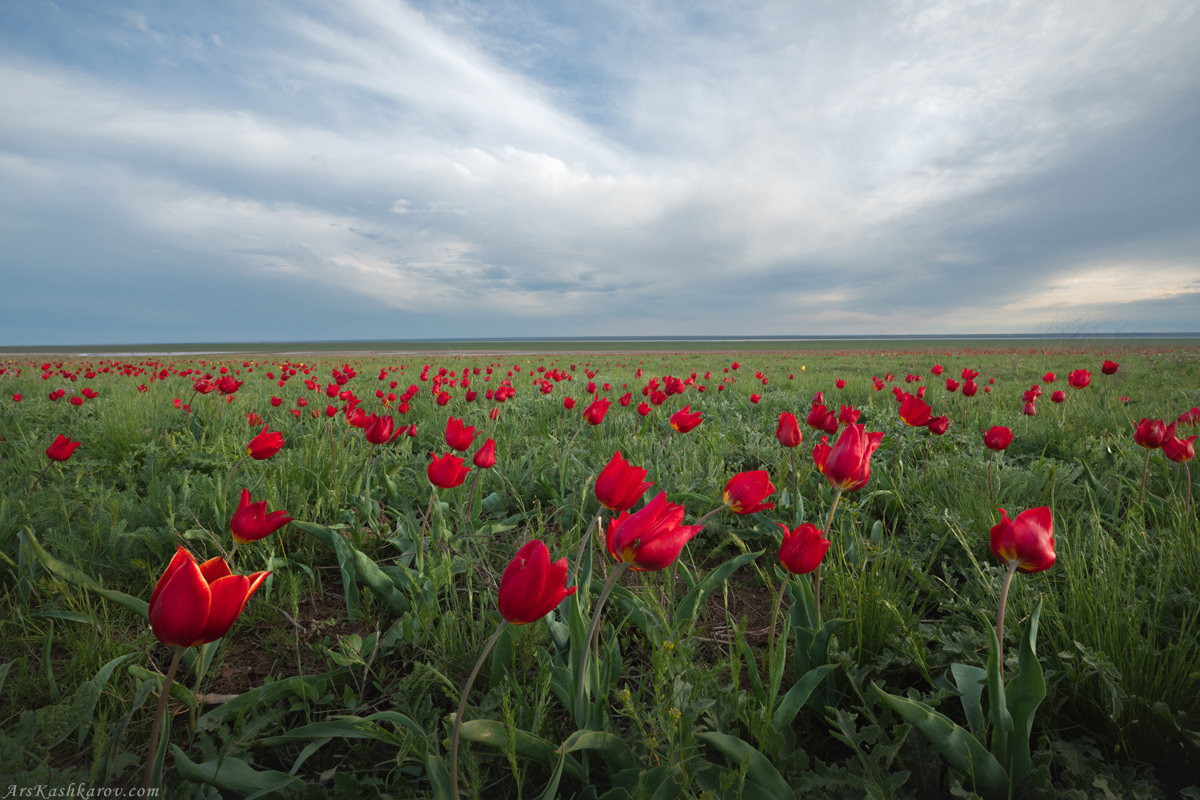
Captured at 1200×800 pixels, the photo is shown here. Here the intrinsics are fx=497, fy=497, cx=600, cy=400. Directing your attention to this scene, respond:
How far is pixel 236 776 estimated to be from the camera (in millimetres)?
1137

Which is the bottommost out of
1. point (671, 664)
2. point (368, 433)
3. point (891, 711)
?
point (891, 711)

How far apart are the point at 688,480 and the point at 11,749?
2597 millimetres

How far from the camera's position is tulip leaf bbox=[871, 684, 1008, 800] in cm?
111

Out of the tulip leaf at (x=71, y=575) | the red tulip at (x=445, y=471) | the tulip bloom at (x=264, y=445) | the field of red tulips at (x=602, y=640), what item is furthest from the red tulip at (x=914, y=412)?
the tulip leaf at (x=71, y=575)

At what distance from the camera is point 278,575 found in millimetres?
2021

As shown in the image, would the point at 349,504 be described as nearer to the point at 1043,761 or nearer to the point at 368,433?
the point at 368,433

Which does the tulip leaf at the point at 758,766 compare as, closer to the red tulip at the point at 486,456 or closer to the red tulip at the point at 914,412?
the red tulip at the point at 486,456

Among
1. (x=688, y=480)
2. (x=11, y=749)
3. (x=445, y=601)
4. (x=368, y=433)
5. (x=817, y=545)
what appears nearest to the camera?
(x=11, y=749)

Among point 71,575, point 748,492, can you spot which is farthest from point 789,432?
point 71,575

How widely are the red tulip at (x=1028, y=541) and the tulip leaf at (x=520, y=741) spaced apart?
112 cm

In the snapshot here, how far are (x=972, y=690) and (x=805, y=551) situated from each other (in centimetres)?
54

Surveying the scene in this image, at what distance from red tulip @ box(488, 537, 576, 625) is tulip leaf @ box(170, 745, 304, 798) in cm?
72

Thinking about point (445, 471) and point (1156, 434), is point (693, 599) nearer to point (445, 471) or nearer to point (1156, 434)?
point (445, 471)

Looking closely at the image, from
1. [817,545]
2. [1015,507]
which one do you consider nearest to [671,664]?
[817,545]
